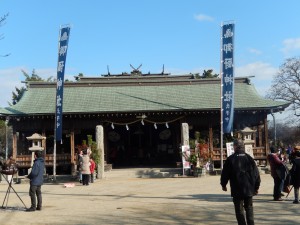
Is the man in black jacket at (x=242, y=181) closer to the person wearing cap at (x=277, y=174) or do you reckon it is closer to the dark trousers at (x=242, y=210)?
the dark trousers at (x=242, y=210)

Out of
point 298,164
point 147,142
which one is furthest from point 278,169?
point 147,142

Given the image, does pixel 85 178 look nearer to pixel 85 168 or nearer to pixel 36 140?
pixel 85 168

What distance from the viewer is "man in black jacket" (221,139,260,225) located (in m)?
6.36

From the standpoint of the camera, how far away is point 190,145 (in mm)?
20359

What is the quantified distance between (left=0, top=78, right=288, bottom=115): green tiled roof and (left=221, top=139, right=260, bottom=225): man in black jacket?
1499cm

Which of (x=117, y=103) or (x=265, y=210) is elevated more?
(x=117, y=103)

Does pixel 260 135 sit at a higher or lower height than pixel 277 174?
higher

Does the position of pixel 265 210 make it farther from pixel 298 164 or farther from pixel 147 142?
pixel 147 142

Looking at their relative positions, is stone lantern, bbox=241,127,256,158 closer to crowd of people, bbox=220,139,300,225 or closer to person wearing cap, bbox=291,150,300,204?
person wearing cap, bbox=291,150,300,204

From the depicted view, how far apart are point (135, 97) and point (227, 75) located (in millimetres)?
7310

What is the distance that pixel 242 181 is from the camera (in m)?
6.40

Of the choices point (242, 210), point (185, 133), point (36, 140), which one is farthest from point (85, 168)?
point (242, 210)

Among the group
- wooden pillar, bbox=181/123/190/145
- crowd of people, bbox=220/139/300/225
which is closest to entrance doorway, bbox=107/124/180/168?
wooden pillar, bbox=181/123/190/145

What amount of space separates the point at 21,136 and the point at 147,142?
8484 mm
